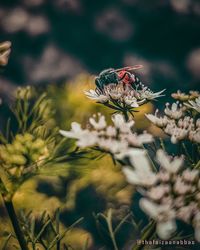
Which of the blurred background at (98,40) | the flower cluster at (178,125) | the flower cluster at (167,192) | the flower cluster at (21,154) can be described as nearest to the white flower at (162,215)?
the flower cluster at (167,192)

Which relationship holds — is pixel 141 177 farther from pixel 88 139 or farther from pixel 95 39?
pixel 95 39

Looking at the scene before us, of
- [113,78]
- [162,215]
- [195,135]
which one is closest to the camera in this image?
[162,215]

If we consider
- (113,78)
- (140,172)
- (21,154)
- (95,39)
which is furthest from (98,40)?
(140,172)

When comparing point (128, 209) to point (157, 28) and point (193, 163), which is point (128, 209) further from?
point (157, 28)

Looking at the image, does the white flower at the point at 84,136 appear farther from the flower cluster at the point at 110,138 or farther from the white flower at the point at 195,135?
the white flower at the point at 195,135

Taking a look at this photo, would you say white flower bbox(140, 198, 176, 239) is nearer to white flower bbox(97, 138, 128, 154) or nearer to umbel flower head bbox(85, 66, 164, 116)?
white flower bbox(97, 138, 128, 154)
